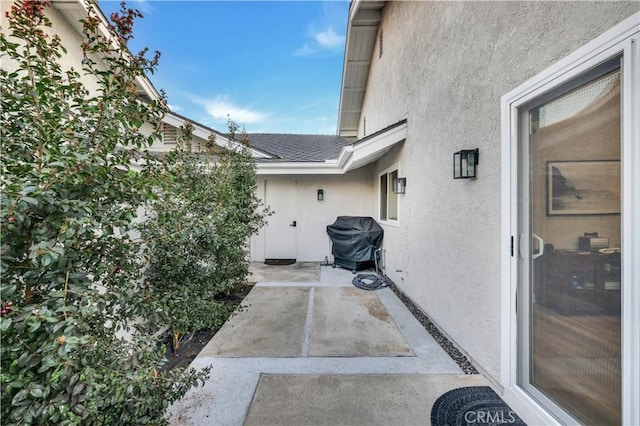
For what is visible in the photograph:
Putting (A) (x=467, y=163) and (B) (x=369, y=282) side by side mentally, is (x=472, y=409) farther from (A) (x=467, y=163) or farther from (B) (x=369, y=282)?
(B) (x=369, y=282)

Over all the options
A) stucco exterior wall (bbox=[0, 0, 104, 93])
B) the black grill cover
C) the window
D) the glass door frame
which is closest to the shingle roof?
the window

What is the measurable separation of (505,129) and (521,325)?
5.16 feet

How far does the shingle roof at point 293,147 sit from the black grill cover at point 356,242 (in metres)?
1.89

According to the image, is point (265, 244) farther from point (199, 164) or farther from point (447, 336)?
point (447, 336)

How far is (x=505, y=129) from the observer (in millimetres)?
2262

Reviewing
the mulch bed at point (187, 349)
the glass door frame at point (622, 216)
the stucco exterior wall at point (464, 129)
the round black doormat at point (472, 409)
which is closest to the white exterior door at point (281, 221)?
the stucco exterior wall at point (464, 129)

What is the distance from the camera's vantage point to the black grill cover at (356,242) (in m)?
6.54

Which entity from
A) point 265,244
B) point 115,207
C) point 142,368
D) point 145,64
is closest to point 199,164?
point 145,64

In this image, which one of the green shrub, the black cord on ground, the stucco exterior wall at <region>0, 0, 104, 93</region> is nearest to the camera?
the green shrub

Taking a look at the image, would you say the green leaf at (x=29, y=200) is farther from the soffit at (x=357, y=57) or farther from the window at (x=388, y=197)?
Answer: the soffit at (x=357, y=57)

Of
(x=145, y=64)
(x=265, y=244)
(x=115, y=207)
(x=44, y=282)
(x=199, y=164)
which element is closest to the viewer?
(x=44, y=282)

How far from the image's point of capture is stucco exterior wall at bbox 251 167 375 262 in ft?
25.9

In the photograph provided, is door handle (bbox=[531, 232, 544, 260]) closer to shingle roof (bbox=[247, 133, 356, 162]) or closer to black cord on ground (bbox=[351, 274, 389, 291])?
black cord on ground (bbox=[351, 274, 389, 291])

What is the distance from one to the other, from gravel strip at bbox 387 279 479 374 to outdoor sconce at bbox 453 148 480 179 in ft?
6.18
